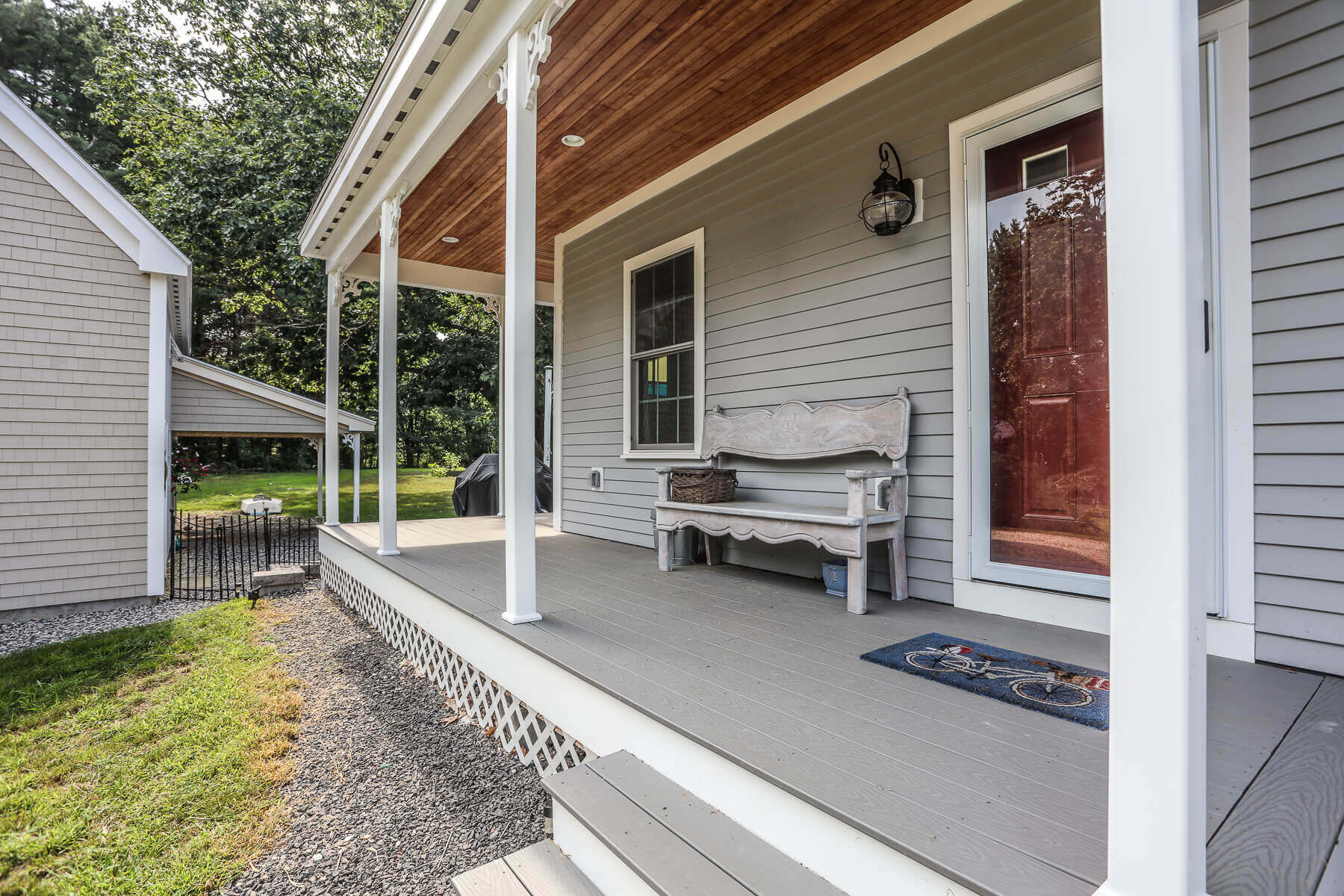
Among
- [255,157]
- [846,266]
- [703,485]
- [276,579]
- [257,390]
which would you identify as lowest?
[276,579]

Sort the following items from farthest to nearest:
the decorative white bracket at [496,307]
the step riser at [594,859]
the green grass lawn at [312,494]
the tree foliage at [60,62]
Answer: the tree foliage at [60,62], the green grass lawn at [312,494], the decorative white bracket at [496,307], the step riser at [594,859]

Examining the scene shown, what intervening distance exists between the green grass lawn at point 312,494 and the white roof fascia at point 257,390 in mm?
1762

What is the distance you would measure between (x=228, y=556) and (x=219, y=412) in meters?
1.88

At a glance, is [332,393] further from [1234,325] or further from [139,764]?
[1234,325]

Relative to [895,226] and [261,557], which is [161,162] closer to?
[261,557]

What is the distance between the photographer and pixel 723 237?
4.20m

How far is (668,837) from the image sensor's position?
1.45 m

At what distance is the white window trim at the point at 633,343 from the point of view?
4387mm

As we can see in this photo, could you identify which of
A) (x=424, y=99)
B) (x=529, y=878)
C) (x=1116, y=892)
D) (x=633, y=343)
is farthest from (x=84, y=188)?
(x=1116, y=892)

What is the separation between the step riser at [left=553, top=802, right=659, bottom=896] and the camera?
4.62 feet

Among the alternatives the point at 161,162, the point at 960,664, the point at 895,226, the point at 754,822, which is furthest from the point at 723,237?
the point at 161,162

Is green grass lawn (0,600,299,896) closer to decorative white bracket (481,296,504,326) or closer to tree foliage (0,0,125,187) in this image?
decorative white bracket (481,296,504,326)

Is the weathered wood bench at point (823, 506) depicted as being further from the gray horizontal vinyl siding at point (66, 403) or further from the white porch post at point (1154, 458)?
the gray horizontal vinyl siding at point (66, 403)

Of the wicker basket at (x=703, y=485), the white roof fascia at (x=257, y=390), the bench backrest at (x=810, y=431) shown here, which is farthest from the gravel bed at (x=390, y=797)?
the white roof fascia at (x=257, y=390)
